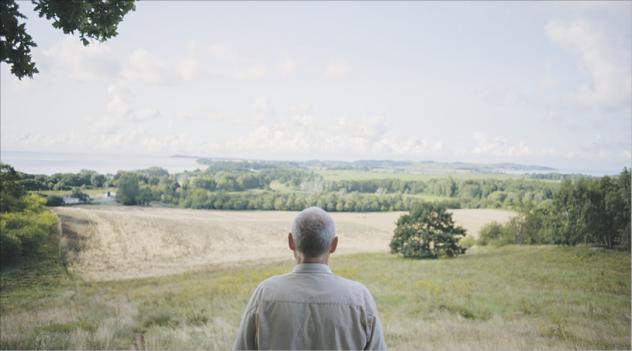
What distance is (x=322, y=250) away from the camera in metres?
1.32

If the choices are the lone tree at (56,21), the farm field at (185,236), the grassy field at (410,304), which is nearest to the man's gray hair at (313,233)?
the lone tree at (56,21)

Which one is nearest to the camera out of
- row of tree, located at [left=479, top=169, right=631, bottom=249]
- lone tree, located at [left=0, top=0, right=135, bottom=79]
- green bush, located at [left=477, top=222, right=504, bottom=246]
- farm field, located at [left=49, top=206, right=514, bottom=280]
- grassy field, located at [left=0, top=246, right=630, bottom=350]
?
lone tree, located at [left=0, top=0, right=135, bottom=79]

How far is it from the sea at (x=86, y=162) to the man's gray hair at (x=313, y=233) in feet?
15.9

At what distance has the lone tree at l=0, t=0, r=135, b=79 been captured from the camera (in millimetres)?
2350

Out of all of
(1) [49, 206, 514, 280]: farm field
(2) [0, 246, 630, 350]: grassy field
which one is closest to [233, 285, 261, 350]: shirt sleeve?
(2) [0, 246, 630, 350]: grassy field

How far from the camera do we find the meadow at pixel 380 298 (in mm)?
3967

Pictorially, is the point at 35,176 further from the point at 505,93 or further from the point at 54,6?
the point at 505,93

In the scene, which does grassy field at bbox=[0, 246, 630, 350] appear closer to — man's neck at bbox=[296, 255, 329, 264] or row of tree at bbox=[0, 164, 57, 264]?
row of tree at bbox=[0, 164, 57, 264]

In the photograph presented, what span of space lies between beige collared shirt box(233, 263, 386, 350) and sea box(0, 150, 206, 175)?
4.85 metres

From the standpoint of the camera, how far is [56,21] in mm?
2393

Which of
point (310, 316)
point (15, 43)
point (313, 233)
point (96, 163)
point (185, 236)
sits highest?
point (15, 43)

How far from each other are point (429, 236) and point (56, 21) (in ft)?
15.8

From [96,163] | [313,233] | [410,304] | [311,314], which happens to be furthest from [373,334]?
[96,163]

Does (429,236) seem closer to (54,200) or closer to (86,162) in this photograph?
(86,162)
